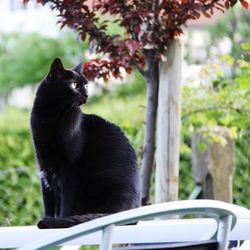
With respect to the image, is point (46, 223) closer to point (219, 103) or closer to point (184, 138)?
point (219, 103)

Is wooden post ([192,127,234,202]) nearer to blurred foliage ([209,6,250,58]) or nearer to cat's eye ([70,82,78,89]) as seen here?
cat's eye ([70,82,78,89])

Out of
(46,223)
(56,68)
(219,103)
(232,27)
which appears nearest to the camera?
(46,223)

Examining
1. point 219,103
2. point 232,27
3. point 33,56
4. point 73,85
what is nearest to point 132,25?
point 73,85

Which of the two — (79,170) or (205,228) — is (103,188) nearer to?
(79,170)

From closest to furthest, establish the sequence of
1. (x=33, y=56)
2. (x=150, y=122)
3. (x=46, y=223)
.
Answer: (x=46, y=223) → (x=150, y=122) → (x=33, y=56)

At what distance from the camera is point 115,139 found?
315cm

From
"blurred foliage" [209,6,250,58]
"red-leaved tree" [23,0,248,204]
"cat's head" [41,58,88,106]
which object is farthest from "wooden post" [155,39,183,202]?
"blurred foliage" [209,6,250,58]

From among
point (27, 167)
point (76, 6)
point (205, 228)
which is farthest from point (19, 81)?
point (205, 228)

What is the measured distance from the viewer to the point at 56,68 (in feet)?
10.3

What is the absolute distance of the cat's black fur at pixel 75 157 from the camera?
298cm

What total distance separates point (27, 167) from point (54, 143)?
2743mm

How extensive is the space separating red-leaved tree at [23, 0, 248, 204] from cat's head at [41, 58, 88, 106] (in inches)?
12.1

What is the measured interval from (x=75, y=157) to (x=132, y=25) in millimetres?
732

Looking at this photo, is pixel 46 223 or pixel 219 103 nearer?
pixel 46 223
